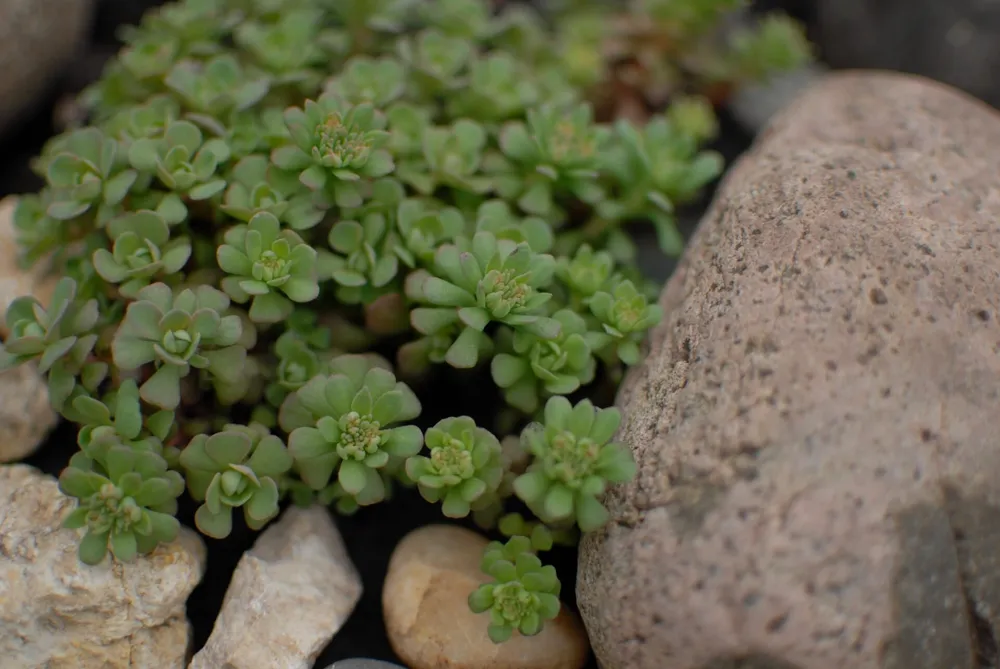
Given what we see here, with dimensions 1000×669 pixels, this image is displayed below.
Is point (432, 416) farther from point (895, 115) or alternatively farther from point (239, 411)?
point (895, 115)

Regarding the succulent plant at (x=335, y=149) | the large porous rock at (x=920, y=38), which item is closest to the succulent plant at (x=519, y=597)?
the succulent plant at (x=335, y=149)

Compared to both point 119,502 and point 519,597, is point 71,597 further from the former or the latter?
point 519,597

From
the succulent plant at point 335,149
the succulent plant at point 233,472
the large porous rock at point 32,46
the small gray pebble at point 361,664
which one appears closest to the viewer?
the succulent plant at point 233,472

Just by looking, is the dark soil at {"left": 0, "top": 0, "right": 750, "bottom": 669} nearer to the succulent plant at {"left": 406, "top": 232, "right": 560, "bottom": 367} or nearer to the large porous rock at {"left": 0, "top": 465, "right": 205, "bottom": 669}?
the large porous rock at {"left": 0, "top": 465, "right": 205, "bottom": 669}

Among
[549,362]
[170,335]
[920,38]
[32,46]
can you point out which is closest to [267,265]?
[170,335]

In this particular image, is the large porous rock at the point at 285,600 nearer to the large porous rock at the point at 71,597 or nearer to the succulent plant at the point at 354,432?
the large porous rock at the point at 71,597

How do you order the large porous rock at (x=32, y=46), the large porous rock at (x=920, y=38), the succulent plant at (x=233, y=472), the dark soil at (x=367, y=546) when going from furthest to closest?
1. the large porous rock at (x=920, y=38)
2. the large porous rock at (x=32, y=46)
3. the dark soil at (x=367, y=546)
4. the succulent plant at (x=233, y=472)
